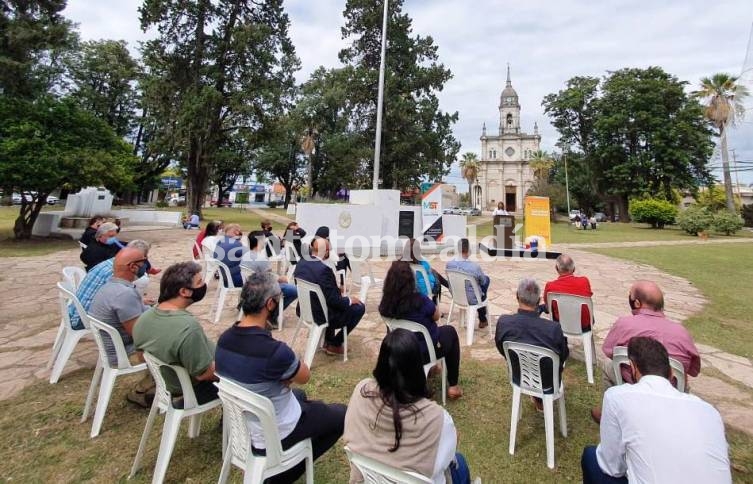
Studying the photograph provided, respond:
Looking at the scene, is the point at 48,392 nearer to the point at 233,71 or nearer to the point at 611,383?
the point at 611,383

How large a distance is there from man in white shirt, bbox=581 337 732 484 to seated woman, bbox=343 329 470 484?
76cm

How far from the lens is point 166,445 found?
2.09 meters

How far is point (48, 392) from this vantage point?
318cm

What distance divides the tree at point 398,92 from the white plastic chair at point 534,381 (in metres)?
20.6

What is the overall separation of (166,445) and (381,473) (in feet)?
4.63

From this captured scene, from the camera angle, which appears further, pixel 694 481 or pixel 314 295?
pixel 314 295

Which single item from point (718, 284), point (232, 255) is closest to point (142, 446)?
point (232, 255)

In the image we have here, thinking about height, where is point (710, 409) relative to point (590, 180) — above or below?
below

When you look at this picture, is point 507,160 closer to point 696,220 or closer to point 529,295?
point 696,220

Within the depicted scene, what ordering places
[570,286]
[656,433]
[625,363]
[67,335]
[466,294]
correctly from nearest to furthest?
1. [656,433]
2. [625,363]
3. [67,335]
4. [570,286]
5. [466,294]

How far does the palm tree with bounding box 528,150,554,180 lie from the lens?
1657 inches

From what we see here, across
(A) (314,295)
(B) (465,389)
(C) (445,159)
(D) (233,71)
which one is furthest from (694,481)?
(C) (445,159)

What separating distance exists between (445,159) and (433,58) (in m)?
6.43

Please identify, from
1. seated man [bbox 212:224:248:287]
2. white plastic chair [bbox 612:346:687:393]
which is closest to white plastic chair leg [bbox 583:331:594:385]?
white plastic chair [bbox 612:346:687:393]
